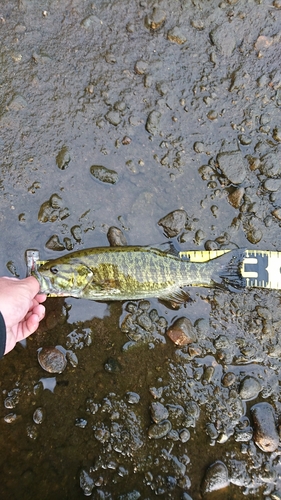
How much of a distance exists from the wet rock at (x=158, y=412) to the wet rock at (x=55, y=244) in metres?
2.12

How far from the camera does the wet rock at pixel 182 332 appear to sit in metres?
4.10

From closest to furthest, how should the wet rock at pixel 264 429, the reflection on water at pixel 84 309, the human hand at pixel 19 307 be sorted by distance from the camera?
1. the human hand at pixel 19 307
2. the wet rock at pixel 264 429
3. the reflection on water at pixel 84 309

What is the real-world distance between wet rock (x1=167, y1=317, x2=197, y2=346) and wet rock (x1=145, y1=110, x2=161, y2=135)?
2.31 meters

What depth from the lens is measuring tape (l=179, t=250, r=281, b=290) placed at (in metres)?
4.12

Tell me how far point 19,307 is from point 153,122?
2.63 m

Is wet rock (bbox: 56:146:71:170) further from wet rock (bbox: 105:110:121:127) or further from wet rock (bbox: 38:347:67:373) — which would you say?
wet rock (bbox: 38:347:67:373)

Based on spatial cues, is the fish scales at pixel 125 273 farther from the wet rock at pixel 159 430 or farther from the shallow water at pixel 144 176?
the wet rock at pixel 159 430

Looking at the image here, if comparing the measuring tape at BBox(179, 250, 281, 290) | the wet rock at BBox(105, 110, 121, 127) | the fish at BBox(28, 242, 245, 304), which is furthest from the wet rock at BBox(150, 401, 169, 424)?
the wet rock at BBox(105, 110, 121, 127)

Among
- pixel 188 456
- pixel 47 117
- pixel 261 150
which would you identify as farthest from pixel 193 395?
pixel 47 117

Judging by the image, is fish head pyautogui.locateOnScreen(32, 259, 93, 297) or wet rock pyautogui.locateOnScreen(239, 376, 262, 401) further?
wet rock pyautogui.locateOnScreen(239, 376, 262, 401)

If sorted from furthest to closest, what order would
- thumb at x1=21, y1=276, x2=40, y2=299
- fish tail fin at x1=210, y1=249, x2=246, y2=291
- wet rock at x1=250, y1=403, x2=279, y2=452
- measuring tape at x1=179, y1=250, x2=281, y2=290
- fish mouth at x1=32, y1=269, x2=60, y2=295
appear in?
measuring tape at x1=179, y1=250, x2=281, y2=290
fish tail fin at x1=210, y1=249, x2=246, y2=291
wet rock at x1=250, y1=403, x2=279, y2=452
fish mouth at x1=32, y1=269, x2=60, y2=295
thumb at x1=21, y1=276, x2=40, y2=299

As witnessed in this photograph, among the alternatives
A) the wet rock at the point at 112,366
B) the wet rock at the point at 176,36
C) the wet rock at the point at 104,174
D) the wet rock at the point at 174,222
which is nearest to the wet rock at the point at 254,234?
the wet rock at the point at 174,222

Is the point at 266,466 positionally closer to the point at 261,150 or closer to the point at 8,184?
the point at 261,150

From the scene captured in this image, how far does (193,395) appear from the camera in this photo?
4.12 m
